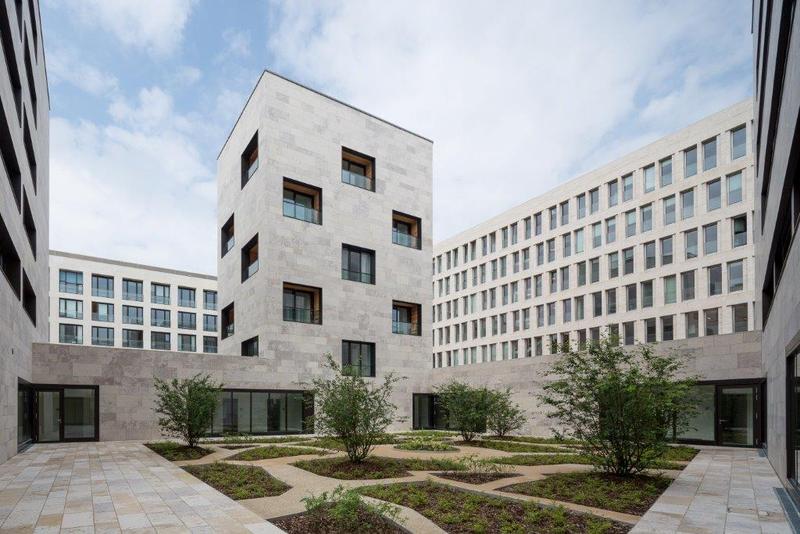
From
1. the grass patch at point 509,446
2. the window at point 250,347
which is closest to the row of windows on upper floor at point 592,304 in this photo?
the grass patch at point 509,446

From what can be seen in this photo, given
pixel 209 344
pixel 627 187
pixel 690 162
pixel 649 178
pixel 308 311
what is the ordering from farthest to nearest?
pixel 209 344 → pixel 627 187 → pixel 649 178 → pixel 690 162 → pixel 308 311

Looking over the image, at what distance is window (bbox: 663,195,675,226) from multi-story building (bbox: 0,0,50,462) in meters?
40.7

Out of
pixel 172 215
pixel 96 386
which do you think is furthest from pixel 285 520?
pixel 172 215

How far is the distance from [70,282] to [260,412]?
3791 centimetres

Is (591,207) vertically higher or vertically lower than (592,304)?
higher

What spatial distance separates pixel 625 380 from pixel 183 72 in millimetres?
20033

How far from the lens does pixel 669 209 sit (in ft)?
141

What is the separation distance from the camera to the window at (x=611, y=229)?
46.8 meters

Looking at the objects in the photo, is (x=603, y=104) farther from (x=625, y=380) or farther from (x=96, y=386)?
(x=96, y=386)

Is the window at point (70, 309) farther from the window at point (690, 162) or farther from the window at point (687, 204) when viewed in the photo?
the window at point (690, 162)

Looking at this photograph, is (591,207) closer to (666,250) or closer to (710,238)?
(666,250)

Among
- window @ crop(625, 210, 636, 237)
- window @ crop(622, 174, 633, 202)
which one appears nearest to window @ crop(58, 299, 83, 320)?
window @ crop(625, 210, 636, 237)

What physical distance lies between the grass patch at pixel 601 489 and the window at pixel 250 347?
67.0 feet

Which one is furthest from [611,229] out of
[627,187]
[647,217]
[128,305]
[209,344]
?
[128,305]
